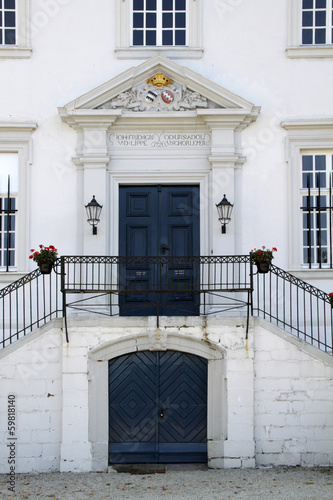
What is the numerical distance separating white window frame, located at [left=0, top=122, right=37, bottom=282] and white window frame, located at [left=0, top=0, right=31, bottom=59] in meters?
1.34

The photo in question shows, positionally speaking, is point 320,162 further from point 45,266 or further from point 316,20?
point 45,266

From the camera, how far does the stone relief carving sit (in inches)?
519

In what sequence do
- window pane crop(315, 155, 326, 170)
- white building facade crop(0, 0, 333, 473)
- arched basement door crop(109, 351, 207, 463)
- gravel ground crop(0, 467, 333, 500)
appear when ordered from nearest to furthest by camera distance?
gravel ground crop(0, 467, 333, 500), arched basement door crop(109, 351, 207, 463), white building facade crop(0, 0, 333, 473), window pane crop(315, 155, 326, 170)

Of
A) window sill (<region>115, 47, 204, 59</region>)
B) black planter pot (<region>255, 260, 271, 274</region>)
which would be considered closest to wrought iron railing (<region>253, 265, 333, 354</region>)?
black planter pot (<region>255, 260, 271, 274</region>)

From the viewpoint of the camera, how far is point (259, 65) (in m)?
13.4

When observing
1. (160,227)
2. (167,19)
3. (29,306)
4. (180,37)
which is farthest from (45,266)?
(167,19)

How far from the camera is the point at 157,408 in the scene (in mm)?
11977

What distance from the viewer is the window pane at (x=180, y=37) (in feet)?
44.6

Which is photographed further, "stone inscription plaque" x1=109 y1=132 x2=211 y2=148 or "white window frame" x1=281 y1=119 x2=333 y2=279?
"stone inscription plaque" x1=109 y1=132 x2=211 y2=148

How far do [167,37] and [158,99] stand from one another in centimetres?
131

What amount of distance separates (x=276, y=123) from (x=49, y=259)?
16.1 feet

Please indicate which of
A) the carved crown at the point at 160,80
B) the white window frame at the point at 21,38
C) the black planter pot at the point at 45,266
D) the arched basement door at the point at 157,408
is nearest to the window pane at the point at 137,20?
the carved crown at the point at 160,80

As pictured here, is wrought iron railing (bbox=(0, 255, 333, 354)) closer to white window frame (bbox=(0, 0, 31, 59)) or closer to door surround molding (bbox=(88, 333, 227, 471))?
door surround molding (bbox=(88, 333, 227, 471))

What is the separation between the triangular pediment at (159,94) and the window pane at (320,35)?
1.93 metres
